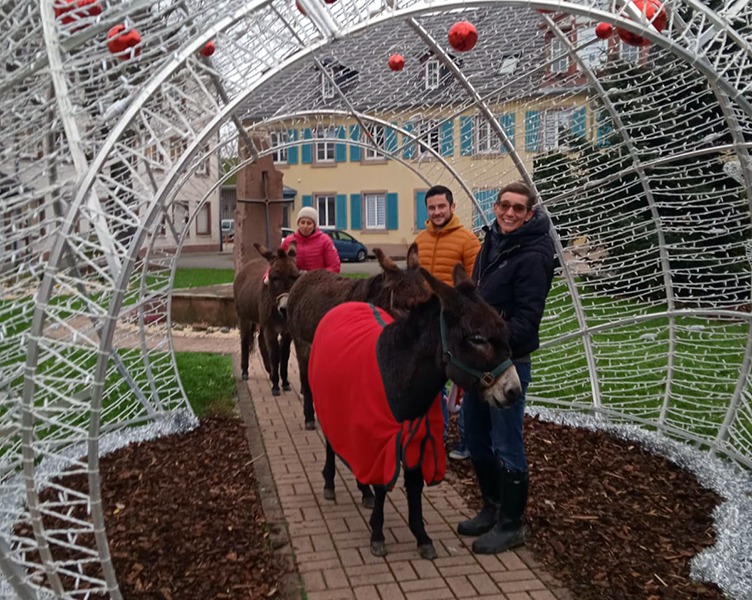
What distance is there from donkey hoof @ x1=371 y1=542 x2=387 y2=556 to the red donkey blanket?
0.50m

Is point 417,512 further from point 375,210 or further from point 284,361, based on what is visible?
point 375,210

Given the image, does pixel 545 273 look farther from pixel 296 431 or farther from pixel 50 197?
pixel 296 431

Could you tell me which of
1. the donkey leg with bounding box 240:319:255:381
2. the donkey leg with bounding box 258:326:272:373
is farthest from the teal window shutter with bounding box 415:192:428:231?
the donkey leg with bounding box 258:326:272:373

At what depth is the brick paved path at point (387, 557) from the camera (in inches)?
146

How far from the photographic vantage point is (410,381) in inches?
146

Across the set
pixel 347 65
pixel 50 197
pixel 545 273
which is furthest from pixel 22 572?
pixel 347 65

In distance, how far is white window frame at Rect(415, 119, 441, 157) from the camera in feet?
21.7

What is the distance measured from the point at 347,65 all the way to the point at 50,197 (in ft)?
13.0

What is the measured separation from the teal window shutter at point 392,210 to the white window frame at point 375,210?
35cm

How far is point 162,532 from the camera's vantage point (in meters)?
4.29

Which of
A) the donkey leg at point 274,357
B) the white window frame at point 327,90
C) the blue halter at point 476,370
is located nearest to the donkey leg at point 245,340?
the donkey leg at point 274,357

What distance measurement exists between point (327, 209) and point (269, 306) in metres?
26.1

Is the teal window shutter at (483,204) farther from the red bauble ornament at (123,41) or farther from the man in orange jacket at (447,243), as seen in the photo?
the red bauble ornament at (123,41)

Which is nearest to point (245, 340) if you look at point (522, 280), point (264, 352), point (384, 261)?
point (264, 352)
